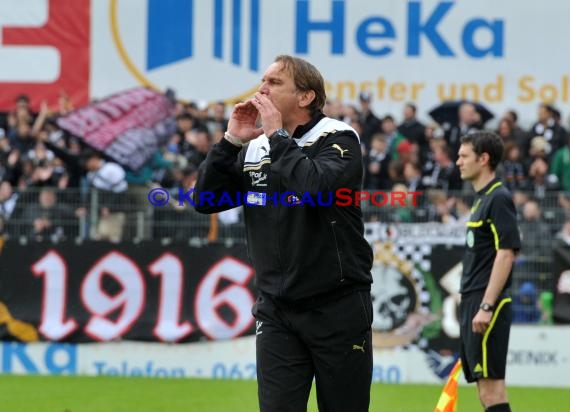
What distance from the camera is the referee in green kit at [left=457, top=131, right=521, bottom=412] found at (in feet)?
25.8

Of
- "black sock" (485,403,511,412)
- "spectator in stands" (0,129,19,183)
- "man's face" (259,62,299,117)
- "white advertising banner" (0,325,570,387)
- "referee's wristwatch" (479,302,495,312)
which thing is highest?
"man's face" (259,62,299,117)

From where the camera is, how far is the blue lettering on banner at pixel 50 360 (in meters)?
13.0

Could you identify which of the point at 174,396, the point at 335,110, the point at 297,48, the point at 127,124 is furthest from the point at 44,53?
the point at 174,396

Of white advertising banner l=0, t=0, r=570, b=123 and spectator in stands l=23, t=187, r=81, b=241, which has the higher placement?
white advertising banner l=0, t=0, r=570, b=123

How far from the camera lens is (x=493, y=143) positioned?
816cm

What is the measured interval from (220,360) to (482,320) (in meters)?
5.53

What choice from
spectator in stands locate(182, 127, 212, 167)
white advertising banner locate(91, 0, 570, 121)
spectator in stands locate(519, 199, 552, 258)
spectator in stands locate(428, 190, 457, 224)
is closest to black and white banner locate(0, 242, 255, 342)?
spectator in stands locate(428, 190, 457, 224)

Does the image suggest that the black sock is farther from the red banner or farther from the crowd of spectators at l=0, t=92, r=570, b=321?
the red banner

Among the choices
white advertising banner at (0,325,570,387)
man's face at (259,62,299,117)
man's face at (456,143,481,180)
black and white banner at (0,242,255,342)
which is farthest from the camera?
black and white banner at (0,242,255,342)

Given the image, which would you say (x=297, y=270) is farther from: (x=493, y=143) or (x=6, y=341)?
(x=6, y=341)

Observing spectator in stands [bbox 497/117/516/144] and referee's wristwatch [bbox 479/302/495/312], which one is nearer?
referee's wristwatch [bbox 479/302/495/312]

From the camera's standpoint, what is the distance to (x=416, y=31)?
1688 centimetres

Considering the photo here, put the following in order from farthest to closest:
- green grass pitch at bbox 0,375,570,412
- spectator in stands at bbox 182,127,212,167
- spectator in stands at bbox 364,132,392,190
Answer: spectator in stands at bbox 182,127,212,167
spectator in stands at bbox 364,132,392,190
green grass pitch at bbox 0,375,570,412

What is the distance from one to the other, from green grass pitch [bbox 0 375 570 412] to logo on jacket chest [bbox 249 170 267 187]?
4993mm
